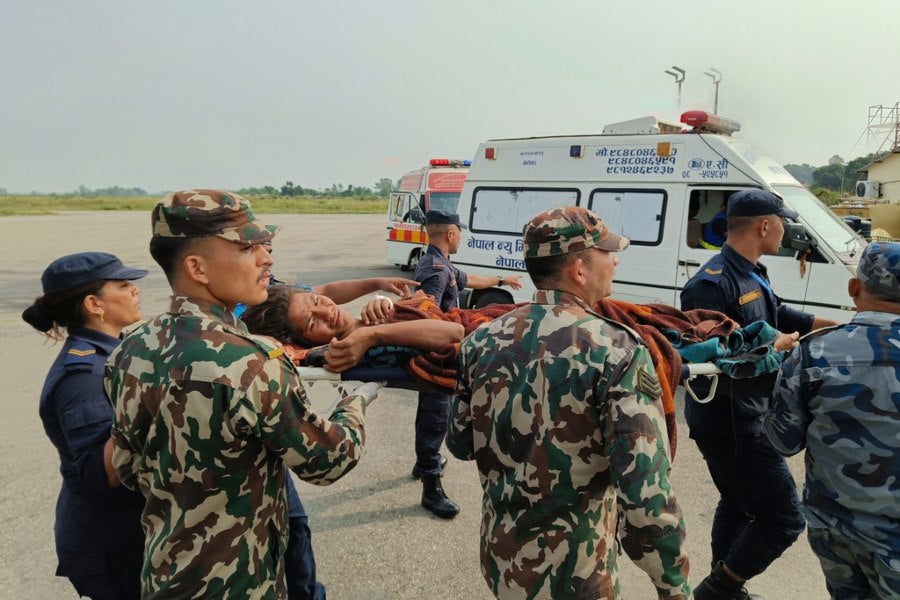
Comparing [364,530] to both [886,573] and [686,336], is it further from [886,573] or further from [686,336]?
[886,573]

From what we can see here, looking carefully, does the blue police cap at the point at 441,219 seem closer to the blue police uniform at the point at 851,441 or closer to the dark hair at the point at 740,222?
the dark hair at the point at 740,222

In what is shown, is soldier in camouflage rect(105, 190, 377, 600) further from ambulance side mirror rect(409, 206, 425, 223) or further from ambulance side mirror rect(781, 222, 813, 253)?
ambulance side mirror rect(409, 206, 425, 223)

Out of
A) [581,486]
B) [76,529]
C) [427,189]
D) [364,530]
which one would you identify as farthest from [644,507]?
[427,189]

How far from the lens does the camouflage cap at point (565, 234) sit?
5.44 feet

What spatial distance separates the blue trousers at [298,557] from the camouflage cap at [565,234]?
1300mm

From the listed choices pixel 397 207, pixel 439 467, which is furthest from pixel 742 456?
pixel 397 207

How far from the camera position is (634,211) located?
20.9ft

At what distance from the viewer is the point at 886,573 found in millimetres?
1708

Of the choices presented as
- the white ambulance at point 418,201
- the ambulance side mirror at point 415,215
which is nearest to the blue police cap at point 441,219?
the white ambulance at point 418,201

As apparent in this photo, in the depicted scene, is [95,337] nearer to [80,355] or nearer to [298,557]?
[80,355]

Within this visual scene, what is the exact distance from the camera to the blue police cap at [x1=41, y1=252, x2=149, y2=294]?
214 cm

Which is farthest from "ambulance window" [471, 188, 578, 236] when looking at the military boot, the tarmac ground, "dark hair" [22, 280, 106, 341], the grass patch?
the grass patch

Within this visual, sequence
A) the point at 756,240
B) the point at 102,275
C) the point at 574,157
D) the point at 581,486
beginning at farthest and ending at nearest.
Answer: the point at 574,157
the point at 756,240
the point at 102,275
the point at 581,486

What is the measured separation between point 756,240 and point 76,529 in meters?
3.20
